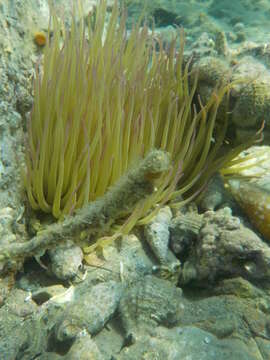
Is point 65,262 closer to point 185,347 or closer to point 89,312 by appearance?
point 89,312

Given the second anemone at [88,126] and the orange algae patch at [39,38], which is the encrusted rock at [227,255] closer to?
the second anemone at [88,126]

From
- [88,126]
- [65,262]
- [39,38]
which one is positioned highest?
[39,38]

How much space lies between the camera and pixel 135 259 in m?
2.14

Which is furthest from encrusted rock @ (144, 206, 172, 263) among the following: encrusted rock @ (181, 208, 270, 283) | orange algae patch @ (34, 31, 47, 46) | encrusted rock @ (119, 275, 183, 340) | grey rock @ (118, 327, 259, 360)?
orange algae patch @ (34, 31, 47, 46)

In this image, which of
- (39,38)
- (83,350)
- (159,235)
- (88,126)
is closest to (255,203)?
(159,235)

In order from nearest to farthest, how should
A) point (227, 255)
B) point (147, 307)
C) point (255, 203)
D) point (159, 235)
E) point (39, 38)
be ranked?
point (147, 307), point (227, 255), point (159, 235), point (255, 203), point (39, 38)

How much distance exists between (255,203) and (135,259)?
105cm

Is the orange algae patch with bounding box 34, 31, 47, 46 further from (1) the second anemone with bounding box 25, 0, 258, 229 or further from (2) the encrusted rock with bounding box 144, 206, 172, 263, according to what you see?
(2) the encrusted rock with bounding box 144, 206, 172, 263

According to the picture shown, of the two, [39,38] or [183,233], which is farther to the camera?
[39,38]

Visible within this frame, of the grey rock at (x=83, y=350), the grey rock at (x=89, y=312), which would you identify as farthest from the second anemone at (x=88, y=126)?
the grey rock at (x=83, y=350)

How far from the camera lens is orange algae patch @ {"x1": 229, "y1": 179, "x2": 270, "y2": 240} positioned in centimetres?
244

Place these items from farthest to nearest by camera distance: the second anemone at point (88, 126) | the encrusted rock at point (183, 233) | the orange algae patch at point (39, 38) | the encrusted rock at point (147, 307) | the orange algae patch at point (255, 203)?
the orange algae patch at point (39, 38)
the orange algae patch at point (255, 203)
the encrusted rock at point (183, 233)
the second anemone at point (88, 126)
the encrusted rock at point (147, 307)

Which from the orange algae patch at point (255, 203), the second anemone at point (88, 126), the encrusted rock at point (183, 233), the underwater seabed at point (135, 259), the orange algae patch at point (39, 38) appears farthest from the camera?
the orange algae patch at point (39, 38)

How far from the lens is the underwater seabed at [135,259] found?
1594 millimetres
